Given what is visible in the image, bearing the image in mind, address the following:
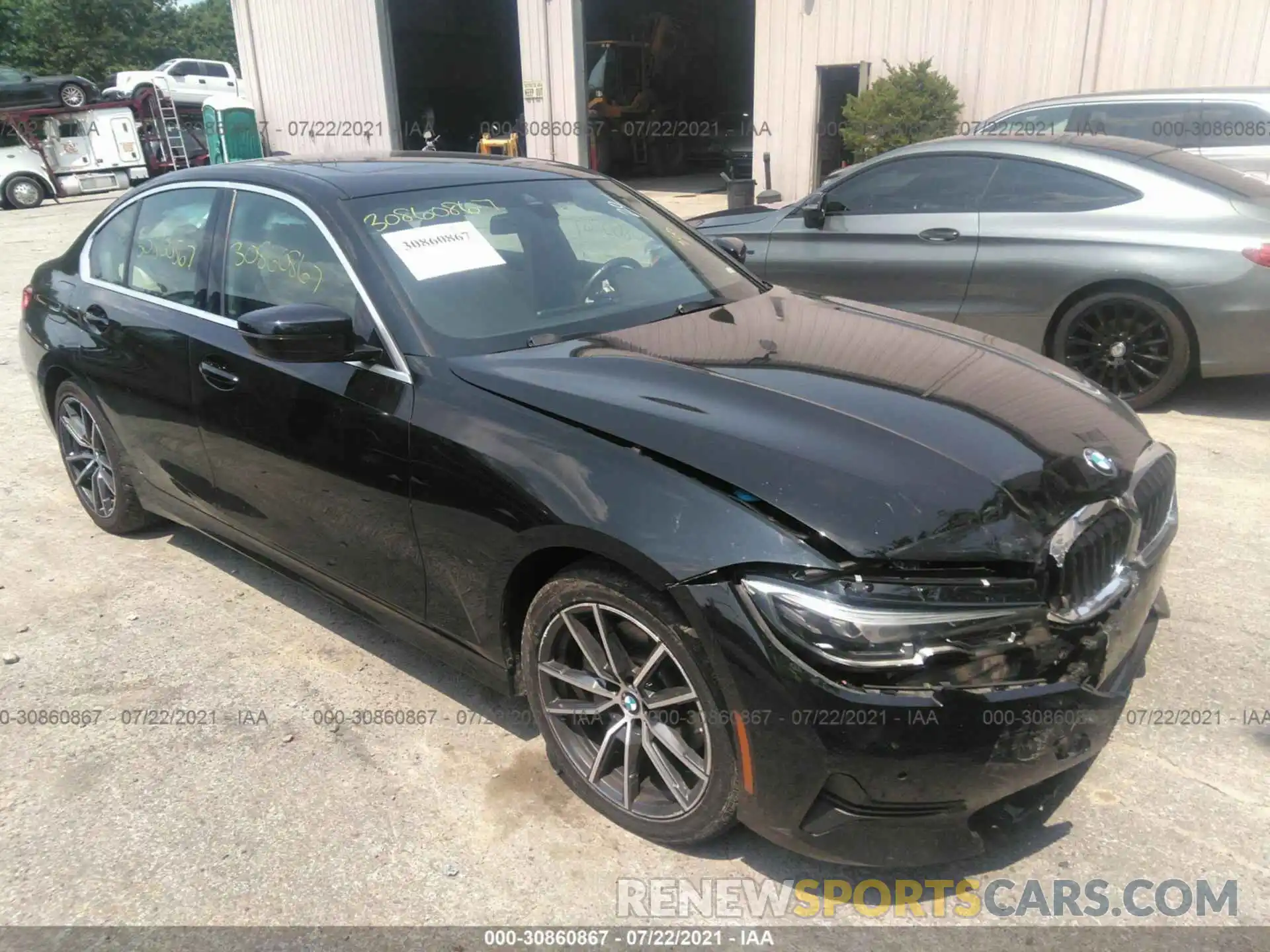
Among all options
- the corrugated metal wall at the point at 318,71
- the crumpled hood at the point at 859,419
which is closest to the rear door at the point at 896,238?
the crumpled hood at the point at 859,419

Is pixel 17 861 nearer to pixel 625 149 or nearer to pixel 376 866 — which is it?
pixel 376 866

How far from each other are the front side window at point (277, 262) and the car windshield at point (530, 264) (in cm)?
18

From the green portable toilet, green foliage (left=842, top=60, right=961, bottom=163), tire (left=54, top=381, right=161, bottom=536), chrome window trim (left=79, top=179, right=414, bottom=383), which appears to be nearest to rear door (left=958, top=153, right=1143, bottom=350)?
chrome window trim (left=79, top=179, right=414, bottom=383)

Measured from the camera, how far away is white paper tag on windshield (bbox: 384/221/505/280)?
3.06m

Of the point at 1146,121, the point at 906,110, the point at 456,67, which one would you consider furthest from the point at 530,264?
the point at 456,67

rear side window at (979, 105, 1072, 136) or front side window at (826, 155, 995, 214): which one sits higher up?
rear side window at (979, 105, 1072, 136)

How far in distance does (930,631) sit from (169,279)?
3.22m

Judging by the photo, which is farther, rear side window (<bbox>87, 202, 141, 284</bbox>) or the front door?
rear side window (<bbox>87, 202, 141, 284</bbox>)

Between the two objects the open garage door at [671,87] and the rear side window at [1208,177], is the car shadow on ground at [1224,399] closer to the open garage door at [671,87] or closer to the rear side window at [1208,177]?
the rear side window at [1208,177]

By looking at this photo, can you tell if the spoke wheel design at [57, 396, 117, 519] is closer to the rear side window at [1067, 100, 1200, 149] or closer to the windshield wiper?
the windshield wiper

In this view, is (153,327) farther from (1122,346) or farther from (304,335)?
(1122,346)

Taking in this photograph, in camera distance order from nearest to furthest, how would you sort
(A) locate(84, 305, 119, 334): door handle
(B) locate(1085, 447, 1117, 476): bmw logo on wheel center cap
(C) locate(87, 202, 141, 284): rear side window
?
(B) locate(1085, 447, 1117, 476): bmw logo on wheel center cap < (A) locate(84, 305, 119, 334): door handle < (C) locate(87, 202, 141, 284): rear side window

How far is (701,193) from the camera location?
18750 mm

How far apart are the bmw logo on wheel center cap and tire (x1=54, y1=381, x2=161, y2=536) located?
3795 millimetres
